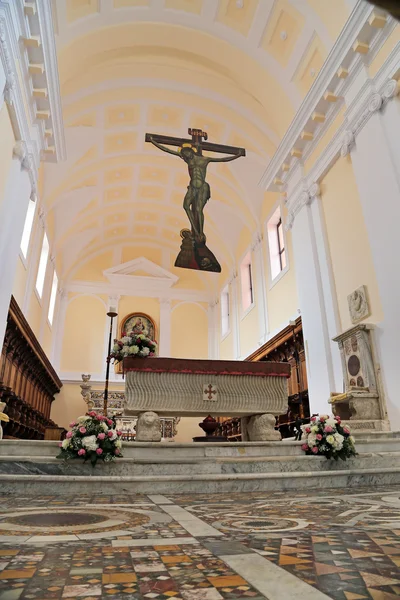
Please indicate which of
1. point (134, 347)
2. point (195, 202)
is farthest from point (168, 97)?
point (134, 347)

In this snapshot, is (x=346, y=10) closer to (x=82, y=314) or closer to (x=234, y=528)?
(x=234, y=528)

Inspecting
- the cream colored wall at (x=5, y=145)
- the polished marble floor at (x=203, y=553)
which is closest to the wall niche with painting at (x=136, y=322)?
the cream colored wall at (x=5, y=145)

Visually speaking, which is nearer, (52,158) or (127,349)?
(127,349)

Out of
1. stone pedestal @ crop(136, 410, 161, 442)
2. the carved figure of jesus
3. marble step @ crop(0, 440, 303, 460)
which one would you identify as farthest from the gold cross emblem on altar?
the carved figure of jesus

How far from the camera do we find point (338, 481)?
4324 millimetres

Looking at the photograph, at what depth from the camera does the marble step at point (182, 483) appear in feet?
13.1

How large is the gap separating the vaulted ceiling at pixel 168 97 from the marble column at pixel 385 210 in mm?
2531

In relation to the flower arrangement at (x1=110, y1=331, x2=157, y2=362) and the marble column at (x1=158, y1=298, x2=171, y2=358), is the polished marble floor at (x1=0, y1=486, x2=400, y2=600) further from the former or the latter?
the marble column at (x1=158, y1=298, x2=171, y2=358)

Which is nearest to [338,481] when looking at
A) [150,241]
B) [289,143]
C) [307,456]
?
[307,456]

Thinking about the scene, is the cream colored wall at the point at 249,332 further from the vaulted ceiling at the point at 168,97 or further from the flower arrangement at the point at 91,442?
the flower arrangement at the point at 91,442

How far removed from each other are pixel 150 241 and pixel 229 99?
868cm

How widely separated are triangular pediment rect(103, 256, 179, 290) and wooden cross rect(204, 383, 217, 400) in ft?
44.3

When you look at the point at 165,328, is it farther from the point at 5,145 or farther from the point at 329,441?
the point at 329,441

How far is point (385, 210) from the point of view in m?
6.94
